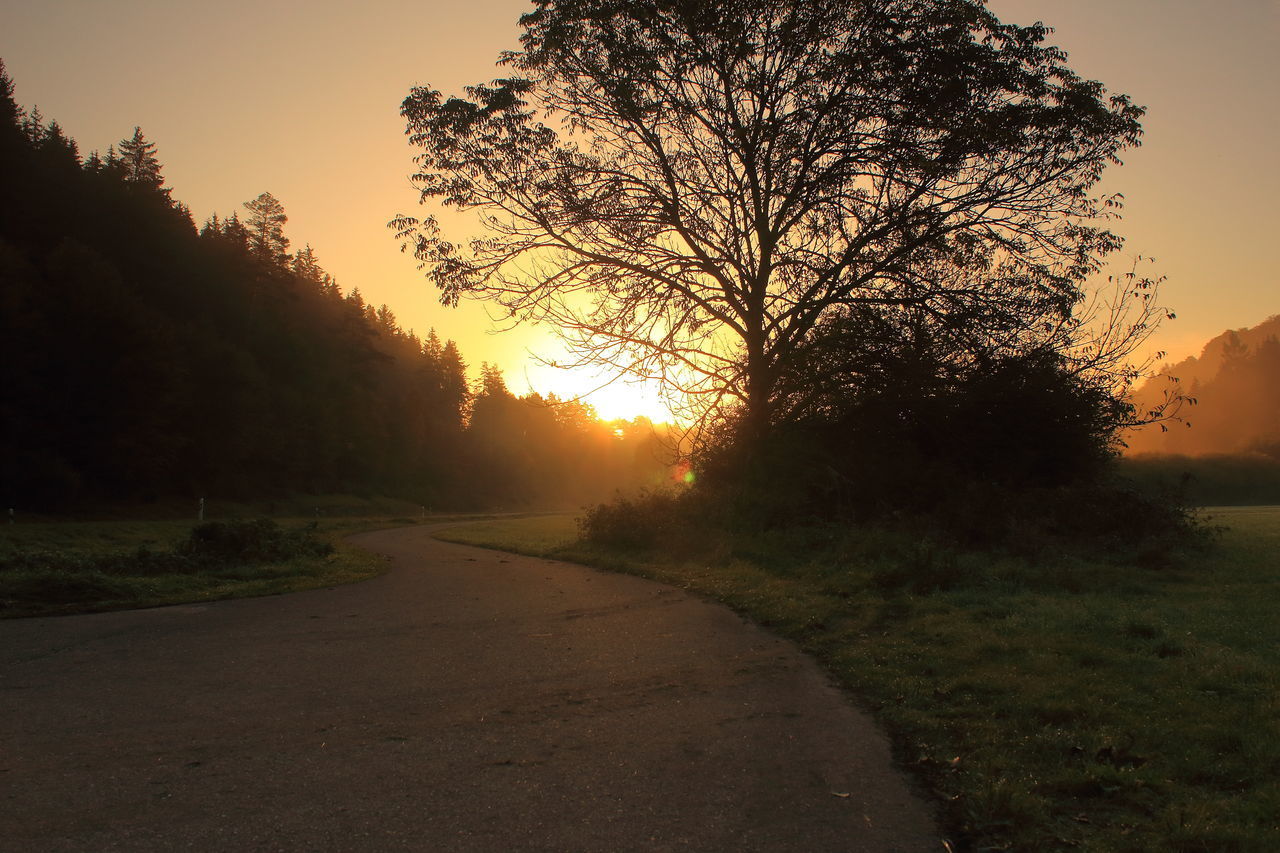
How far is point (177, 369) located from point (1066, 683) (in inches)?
1731

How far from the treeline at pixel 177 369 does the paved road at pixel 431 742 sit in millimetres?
10464

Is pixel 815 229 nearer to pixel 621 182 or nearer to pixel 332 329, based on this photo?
pixel 621 182

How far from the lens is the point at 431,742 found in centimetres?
495

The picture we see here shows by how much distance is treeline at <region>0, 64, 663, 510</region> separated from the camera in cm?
3441

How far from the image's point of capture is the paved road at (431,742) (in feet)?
12.1

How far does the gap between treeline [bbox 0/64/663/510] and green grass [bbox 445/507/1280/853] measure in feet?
32.2

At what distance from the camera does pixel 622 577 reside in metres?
14.3

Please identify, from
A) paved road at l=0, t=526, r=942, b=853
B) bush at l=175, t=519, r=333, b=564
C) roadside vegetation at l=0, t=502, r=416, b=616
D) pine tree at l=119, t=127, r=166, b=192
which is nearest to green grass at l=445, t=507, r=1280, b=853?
paved road at l=0, t=526, r=942, b=853

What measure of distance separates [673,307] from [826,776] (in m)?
14.8

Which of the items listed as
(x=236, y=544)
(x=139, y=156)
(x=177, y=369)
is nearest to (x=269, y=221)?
(x=139, y=156)

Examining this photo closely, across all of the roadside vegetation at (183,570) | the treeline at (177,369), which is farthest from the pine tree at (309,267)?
the roadside vegetation at (183,570)

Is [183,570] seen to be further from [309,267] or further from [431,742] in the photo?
[309,267]

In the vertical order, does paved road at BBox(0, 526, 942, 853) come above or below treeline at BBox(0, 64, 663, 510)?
below

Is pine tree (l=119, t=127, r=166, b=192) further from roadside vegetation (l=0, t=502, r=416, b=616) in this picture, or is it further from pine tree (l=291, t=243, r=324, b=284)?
roadside vegetation (l=0, t=502, r=416, b=616)
